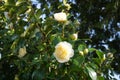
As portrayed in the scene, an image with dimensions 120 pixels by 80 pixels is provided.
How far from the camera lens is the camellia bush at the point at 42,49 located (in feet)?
9.00

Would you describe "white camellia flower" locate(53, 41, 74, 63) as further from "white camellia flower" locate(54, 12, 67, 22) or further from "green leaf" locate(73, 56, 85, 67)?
"white camellia flower" locate(54, 12, 67, 22)

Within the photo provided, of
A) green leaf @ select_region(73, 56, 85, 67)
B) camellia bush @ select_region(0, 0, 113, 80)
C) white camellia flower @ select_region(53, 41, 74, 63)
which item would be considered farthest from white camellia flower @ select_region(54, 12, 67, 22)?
green leaf @ select_region(73, 56, 85, 67)

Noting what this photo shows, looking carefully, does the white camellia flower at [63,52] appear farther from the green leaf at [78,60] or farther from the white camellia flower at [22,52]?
the white camellia flower at [22,52]

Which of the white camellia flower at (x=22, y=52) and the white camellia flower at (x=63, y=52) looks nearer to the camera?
the white camellia flower at (x=63, y=52)

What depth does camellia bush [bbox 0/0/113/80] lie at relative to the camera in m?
2.74

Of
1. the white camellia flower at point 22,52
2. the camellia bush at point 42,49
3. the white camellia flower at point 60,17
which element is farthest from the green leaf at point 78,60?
the white camellia flower at point 22,52

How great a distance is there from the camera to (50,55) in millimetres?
2881

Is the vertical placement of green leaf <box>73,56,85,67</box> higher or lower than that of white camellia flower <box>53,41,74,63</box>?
lower

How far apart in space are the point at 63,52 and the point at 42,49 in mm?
324

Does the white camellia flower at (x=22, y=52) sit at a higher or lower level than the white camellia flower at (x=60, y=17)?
lower

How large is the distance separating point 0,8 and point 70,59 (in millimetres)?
983

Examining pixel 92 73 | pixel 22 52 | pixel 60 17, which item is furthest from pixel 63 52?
pixel 22 52

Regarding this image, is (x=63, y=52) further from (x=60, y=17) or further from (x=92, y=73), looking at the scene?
(x=60, y=17)

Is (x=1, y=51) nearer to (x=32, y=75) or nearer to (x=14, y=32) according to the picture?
(x=14, y=32)
